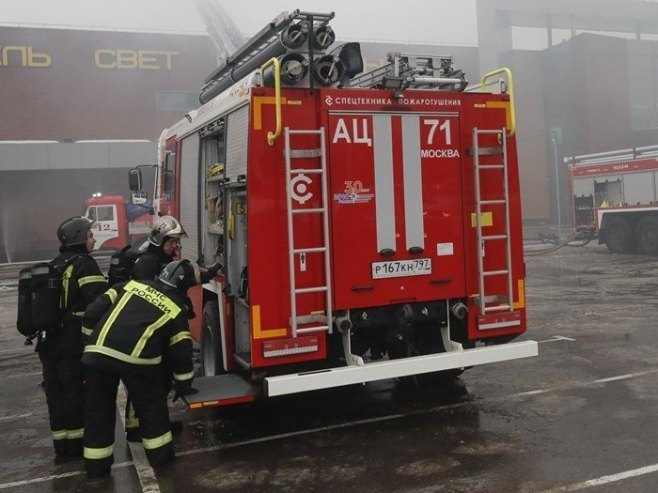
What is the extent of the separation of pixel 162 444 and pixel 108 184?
26921mm

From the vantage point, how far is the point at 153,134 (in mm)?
31781

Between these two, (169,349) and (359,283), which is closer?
(169,349)

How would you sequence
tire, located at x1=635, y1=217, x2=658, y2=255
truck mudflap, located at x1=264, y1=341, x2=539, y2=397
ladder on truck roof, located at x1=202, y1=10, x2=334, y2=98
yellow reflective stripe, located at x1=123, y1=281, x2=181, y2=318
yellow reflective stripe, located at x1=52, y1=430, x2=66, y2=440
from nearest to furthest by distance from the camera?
yellow reflective stripe, located at x1=123, y1=281, x2=181, y2=318
truck mudflap, located at x1=264, y1=341, x2=539, y2=397
yellow reflective stripe, located at x1=52, y1=430, x2=66, y2=440
ladder on truck roof, located at x1=202, y1=10, x2=334, y2=98
tire, located at x1=635, y1=217, x2=658, y2=255

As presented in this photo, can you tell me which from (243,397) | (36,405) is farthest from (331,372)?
(36,405)

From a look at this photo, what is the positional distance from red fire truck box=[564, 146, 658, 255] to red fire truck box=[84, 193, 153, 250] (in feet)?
46.7

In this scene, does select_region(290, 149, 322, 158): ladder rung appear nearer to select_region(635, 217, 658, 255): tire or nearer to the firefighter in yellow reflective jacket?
the firefighter in yellow reflective jacket

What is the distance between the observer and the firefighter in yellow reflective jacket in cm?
397

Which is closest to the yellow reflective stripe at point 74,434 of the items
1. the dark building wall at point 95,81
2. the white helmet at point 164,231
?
the white helmet at point 164,231

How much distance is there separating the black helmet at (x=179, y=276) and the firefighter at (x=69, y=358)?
0.53 metres

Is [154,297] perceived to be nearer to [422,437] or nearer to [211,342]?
[211,342]

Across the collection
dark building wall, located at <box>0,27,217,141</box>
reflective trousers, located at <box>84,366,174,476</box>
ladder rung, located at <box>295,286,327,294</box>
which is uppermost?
dark building wall, located at <box>0,27,217,141</box>

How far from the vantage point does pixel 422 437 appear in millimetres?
4523

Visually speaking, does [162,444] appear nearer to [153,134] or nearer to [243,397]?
[243,397]

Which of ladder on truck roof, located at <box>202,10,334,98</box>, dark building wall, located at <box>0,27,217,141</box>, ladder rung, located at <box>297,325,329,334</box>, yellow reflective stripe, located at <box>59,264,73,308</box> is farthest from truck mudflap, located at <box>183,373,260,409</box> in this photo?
dark building wall, located at <box>0,27,217,141</box>
